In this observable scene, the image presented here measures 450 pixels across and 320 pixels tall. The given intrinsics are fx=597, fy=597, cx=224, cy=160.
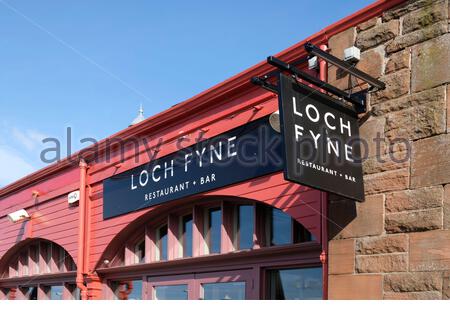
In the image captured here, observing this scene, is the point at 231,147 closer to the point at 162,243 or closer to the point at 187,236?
the point at 187,236

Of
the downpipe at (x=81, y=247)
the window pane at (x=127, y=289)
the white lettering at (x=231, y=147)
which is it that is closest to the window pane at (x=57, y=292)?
the downpipe at (x=81, y=247)

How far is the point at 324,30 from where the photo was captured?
6824 millimetres

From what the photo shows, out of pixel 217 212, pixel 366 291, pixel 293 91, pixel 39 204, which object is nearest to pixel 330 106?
pixel 293 91

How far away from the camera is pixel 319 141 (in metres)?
5.52

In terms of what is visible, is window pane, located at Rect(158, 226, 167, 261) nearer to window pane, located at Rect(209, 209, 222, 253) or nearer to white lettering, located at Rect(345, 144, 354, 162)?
window pane, located at Rect(209, 209, 222, 253)

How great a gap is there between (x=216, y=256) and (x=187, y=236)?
3.45ft

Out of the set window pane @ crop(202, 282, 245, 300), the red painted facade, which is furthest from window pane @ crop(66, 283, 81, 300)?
window pane @ crop(202, 282, 245, 300)

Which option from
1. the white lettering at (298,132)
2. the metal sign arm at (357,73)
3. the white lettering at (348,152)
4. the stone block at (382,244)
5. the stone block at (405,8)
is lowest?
the stone block at (382,244)

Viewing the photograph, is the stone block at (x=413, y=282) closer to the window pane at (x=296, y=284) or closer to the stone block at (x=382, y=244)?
the stone block at (x=382, y=244)

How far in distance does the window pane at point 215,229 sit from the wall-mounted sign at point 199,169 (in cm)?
50

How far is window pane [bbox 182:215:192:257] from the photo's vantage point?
29.2ft

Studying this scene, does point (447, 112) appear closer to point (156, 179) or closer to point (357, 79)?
point (357, 79)

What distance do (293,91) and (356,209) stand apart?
139cm

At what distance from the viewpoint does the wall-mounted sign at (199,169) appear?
735 cm
